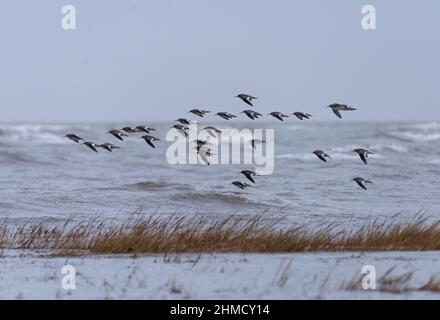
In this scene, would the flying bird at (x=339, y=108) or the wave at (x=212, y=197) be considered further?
the wave at (x=212, y=197)

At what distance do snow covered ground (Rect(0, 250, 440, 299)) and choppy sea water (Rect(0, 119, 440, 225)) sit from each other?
5.98 m

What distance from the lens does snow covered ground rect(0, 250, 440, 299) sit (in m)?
15.8

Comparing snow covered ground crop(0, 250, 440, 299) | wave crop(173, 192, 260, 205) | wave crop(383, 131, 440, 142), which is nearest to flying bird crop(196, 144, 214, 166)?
snow covered ground crop(0, 250, 440, 299)

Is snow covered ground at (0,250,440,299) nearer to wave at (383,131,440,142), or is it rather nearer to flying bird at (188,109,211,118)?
flying bird at (188,109,211,118)

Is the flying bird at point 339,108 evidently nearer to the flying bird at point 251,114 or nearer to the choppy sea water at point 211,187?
the flying bird at point 251,114

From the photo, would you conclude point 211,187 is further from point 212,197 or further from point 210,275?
point 210,275

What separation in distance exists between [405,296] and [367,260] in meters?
3.51

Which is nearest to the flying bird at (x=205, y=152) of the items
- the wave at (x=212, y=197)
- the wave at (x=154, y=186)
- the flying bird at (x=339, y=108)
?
the flying bird at (x=339, y=108)

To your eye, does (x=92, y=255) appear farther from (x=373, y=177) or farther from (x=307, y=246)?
(x=373, y=177)

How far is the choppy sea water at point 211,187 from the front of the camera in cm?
3353

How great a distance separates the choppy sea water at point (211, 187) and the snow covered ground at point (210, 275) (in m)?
5.98

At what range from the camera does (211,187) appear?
147 feet

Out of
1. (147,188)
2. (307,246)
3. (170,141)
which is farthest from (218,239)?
(170,141)

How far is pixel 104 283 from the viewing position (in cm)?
1634
